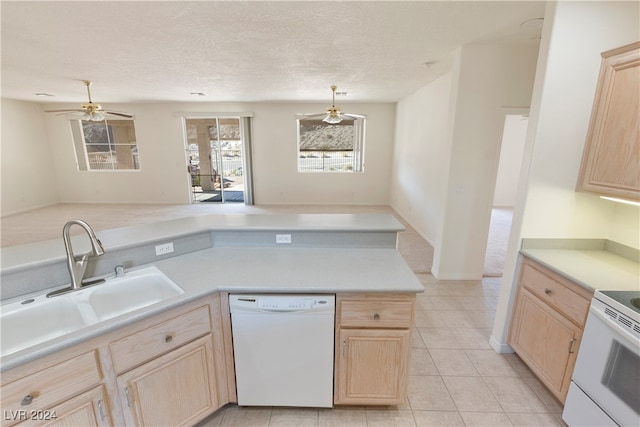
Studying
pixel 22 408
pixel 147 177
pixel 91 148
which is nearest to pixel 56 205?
pixel 91 148

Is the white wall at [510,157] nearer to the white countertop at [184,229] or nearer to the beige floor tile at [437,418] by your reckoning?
the white countertop at [184,229]

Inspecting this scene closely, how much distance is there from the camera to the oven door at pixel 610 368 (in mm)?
1164

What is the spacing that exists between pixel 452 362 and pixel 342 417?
0.97m

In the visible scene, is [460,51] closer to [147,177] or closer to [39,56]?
[39,56]

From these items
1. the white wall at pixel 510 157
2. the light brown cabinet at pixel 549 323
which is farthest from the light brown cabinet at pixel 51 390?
the white wall at pixel 510 157

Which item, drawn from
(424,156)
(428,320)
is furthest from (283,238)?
(424,156)

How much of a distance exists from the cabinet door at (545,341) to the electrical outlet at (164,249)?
2.45 metres

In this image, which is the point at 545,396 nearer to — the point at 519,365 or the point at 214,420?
the point at 519,365

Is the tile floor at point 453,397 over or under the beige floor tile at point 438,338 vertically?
under

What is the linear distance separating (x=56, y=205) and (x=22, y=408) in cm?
854

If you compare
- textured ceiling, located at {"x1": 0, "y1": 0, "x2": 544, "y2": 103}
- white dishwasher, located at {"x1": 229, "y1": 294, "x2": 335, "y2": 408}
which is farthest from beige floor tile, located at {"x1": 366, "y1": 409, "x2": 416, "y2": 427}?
textured ceiling, located at {"x1": 0, "y1": 0, "x2": 544, "y2": 103}

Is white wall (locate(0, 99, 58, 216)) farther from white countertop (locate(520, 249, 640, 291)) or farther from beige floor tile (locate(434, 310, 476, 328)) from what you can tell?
white countertop (locate(520, 249, 640, 291))

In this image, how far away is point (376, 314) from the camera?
1.47 meters

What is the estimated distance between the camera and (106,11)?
84.1 inches
